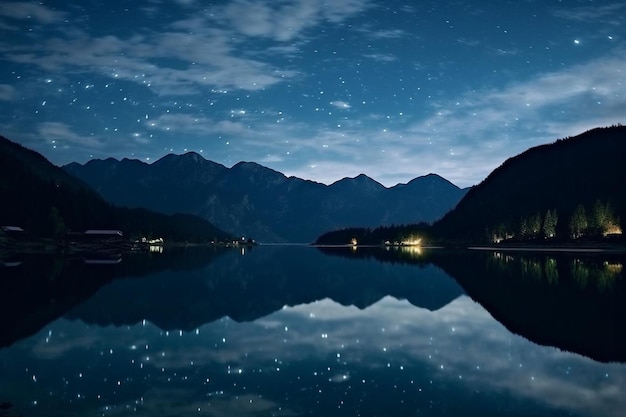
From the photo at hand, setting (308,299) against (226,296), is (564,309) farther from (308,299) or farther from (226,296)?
(226,296)

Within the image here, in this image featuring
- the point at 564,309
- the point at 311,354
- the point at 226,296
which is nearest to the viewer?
the point at 311,354

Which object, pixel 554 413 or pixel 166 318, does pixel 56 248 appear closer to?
pixel 166 318

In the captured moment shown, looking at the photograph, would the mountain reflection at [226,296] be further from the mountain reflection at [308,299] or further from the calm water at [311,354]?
the calm water at [311,354]

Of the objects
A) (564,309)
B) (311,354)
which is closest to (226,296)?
(311,354)

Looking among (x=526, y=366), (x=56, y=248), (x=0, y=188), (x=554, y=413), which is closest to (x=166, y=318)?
(x=526, y=366)

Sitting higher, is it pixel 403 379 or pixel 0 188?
pixel 0 188

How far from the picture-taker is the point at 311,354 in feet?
77.0

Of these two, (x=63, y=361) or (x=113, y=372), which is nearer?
(x=113, y=372)

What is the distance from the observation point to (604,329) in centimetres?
2708

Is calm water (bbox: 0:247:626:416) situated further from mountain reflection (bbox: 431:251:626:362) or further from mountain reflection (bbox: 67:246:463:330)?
mountain reflection (bbox: 67:246:463:330)

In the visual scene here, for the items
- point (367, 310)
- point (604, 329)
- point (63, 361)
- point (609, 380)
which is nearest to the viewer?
point (609, 380)

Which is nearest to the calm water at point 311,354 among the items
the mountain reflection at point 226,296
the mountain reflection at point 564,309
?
the mountain reflection at point 564,309

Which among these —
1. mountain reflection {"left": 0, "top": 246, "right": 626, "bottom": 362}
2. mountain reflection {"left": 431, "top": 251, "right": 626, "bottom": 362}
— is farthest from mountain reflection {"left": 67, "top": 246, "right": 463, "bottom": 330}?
mountain reflection {"left": 431, "top": 251, "right": 626, "bottom": 362}

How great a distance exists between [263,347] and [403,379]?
848 centimetres
